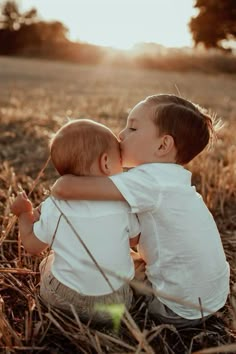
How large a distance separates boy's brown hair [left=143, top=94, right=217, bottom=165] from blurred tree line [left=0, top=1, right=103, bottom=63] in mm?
33764

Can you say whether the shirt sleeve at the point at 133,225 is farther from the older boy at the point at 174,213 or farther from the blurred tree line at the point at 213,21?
the blurred tree line at the point at 213,21

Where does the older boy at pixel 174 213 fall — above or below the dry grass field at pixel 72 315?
above

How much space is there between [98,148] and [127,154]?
0.58 ft

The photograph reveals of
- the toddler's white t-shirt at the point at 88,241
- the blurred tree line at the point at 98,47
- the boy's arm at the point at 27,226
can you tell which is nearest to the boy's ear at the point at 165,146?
the toddler's white t-shirt at the point at 88,241

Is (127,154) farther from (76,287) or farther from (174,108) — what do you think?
(76,287)

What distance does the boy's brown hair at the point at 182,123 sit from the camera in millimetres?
2018

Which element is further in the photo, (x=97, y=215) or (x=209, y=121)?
(x=209, y=121)

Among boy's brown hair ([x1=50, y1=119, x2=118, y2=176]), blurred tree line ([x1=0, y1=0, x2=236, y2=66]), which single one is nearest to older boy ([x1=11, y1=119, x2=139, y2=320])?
boy's brown hair ([x1=50, y1=119, x2=118, y2=176])

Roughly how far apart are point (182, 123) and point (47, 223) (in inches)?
24.6

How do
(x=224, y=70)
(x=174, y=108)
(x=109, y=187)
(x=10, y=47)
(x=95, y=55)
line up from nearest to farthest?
(x=109, y=187)
(x=174, y=108)
(x=224, y=70)
(x=95, y=55)
(x=10, y=47)

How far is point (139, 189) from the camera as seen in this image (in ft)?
6.24

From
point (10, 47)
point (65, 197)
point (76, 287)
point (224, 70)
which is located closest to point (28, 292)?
point (76, 287)

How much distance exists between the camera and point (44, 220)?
77.0 inches

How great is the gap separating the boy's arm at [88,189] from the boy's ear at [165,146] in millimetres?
254
